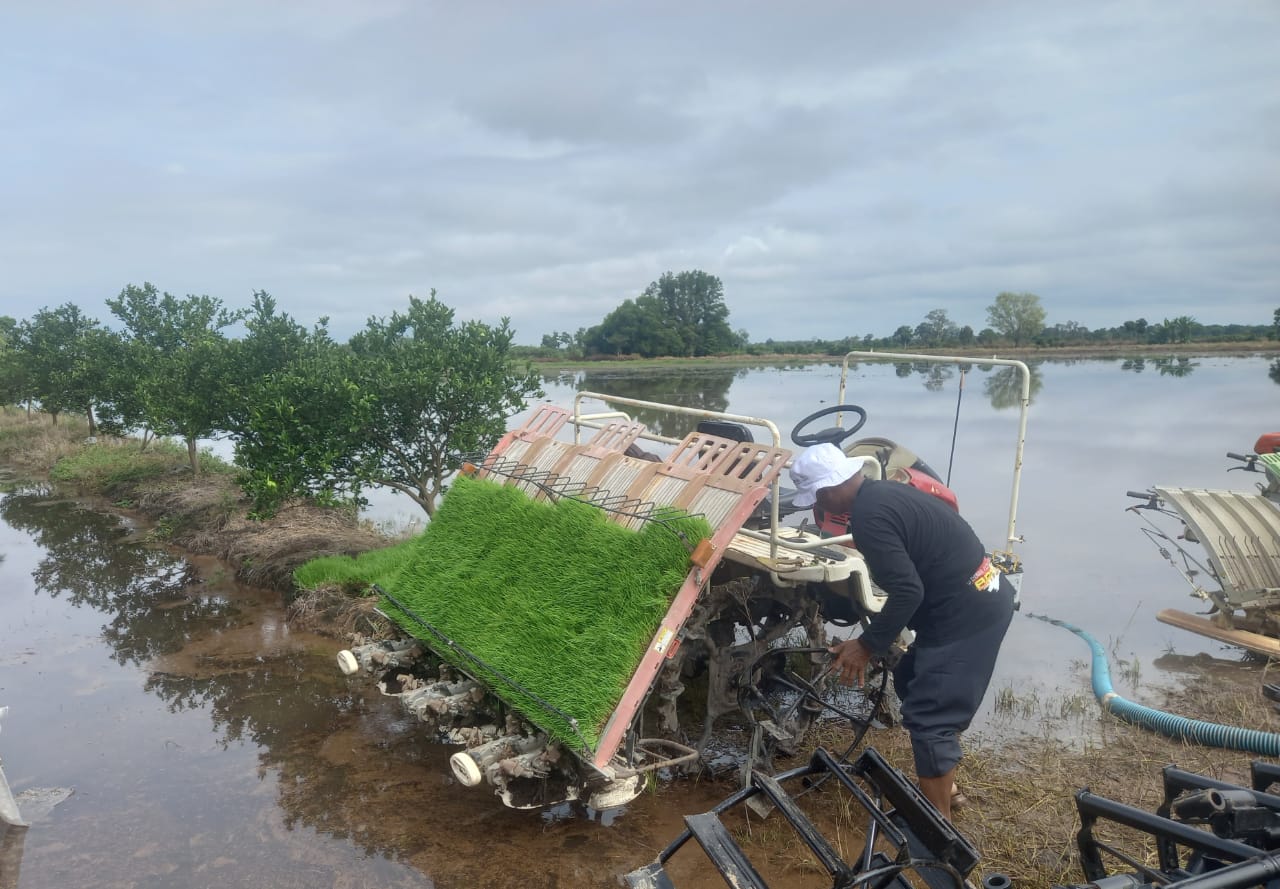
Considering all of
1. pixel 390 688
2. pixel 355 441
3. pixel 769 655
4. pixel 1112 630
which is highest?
pixel 355 441

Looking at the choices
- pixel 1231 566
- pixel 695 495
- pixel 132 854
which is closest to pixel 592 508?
pixel 695 495

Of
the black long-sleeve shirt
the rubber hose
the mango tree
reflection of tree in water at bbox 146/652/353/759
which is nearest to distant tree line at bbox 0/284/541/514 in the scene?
the mango tree

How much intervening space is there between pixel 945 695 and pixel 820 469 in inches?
52.3

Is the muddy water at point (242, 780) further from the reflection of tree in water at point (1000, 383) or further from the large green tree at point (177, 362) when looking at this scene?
the reflection of tree in water at point (1000, 383)

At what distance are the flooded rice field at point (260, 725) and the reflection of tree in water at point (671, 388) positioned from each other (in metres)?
9.40

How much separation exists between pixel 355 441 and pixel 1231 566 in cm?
935

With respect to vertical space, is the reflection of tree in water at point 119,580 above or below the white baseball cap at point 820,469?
below

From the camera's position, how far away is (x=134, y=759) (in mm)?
5871

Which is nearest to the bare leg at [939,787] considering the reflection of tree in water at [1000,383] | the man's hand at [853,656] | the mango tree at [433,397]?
the man's hand at [853,656]

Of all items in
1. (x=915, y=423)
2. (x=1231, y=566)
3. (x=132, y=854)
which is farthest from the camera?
(x=915, y=423)

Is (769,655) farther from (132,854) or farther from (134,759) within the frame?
(134,759)

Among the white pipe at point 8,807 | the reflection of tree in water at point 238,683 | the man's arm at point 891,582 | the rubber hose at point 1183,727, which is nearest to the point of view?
the man's arm at point 891,582

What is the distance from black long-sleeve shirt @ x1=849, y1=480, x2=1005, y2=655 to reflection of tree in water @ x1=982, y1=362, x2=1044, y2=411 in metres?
27.0

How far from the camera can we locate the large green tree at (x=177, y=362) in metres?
12.7
